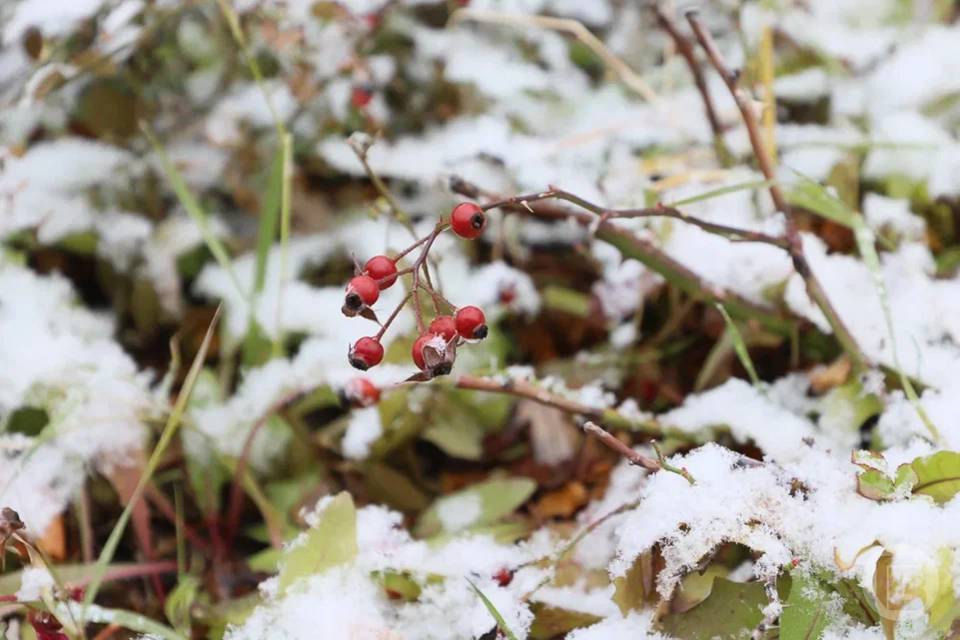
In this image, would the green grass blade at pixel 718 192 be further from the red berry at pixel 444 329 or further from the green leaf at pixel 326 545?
the green leaf at pixel 326 545

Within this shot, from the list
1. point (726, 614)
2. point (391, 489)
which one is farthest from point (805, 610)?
point (391, 489)

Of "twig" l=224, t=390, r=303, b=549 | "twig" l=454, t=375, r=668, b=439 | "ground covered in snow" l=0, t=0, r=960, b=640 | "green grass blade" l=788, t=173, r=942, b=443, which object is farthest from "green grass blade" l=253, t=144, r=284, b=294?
"green grass blade" l=788, t=173, r=942, b=443

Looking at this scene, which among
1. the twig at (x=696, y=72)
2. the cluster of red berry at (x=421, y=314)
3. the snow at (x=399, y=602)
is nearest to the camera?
the cluster of red berry at (x=421, y=314)

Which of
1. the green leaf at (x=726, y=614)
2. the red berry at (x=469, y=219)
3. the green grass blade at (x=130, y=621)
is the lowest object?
the green leaf at (x=726, y=614)

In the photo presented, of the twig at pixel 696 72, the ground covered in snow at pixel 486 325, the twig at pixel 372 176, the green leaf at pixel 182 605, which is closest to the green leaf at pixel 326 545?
the ground covered in snow at pixel 486 325

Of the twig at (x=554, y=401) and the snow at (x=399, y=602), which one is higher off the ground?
the twig at (x=554, y=401)

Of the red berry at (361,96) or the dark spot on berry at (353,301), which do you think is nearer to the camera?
the dark spot on berry at (353,301)

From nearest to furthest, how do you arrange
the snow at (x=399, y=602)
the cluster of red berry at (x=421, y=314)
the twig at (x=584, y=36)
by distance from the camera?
the cluster of red berry at (x=421, y=314) → the snow at (x=399, y=602) → the twig at (x=584, y=36)
